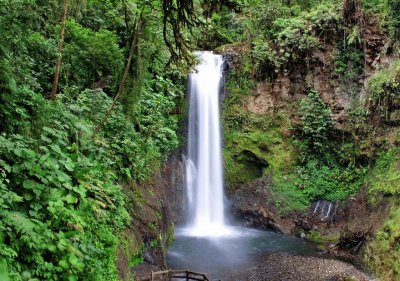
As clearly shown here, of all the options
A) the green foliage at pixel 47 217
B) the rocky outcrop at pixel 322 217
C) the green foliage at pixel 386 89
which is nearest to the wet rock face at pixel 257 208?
the rocky outcrop at pixel 322 217

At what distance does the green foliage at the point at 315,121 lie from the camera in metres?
17.6

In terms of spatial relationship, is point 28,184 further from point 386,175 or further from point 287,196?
point 287,196

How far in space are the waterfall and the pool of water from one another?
1342mm

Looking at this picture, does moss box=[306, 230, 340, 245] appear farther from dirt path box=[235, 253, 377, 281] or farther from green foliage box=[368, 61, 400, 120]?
green foliage box=[368, 61, 400, 120]

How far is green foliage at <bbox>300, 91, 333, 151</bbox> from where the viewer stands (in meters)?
17.6

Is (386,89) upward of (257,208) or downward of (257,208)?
upward

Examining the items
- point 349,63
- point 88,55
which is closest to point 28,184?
point 88,55

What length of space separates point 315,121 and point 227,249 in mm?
8207

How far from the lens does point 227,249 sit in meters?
13.3

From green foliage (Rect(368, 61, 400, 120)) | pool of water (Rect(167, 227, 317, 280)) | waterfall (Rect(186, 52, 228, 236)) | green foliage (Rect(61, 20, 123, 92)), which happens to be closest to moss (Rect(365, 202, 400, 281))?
pool of water (Rect(167, 227, 317, 280))

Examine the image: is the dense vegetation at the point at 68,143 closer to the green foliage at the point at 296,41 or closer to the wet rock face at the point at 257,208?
the wet rock face at the point at 257,208

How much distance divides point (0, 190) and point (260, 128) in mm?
16083

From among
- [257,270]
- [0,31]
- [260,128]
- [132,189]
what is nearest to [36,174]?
[0,31]

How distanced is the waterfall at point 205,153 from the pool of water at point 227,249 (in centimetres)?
134
